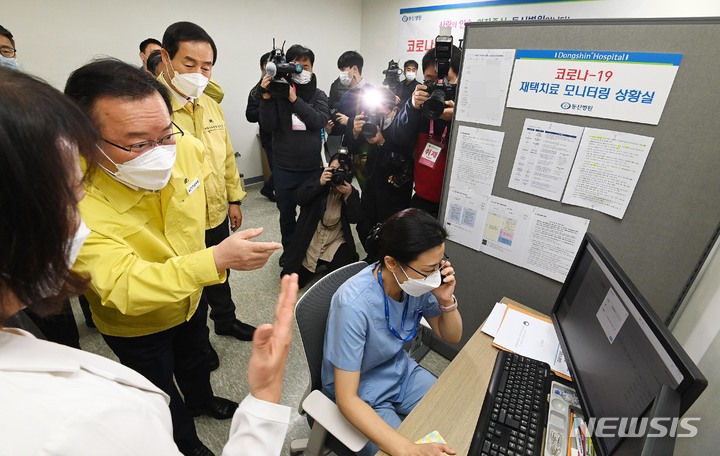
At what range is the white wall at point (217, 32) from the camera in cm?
290

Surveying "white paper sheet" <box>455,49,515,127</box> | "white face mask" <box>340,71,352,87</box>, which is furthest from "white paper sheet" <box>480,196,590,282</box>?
"white face mask" <box>340,71,352,87</box>

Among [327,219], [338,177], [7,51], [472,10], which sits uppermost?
[472,10]

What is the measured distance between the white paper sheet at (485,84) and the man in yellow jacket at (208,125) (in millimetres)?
1142

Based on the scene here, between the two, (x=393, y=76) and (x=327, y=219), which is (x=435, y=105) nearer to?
(x=327, y=219)

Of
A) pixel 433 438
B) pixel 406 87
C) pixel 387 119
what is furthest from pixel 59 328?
pixel 406 87

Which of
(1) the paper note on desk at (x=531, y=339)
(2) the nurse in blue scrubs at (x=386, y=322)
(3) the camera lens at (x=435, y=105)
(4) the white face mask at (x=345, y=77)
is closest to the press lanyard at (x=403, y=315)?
(2) the nurse in blue scrubs at (x=386, y=322)

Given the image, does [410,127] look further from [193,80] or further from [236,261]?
[236,261]

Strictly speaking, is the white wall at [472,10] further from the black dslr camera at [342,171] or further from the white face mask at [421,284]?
the white face mask at [421,284]

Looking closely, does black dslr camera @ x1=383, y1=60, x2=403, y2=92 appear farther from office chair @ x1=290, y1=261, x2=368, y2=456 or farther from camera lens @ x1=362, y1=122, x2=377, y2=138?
office chair @ x1=290, y1=261, x2=368, y2=456

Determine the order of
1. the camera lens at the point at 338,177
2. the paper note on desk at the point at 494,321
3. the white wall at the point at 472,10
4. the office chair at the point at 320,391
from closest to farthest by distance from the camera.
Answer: the office chair at the point at 320,391 < the paper note on desk at the point at 494,321 < the camera lens at the point at 338,177 < the white wall at the point at 472,10

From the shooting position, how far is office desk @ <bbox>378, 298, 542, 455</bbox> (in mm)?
898

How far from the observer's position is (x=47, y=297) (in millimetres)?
502

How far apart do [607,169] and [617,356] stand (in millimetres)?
692

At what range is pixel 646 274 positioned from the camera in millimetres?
1217
